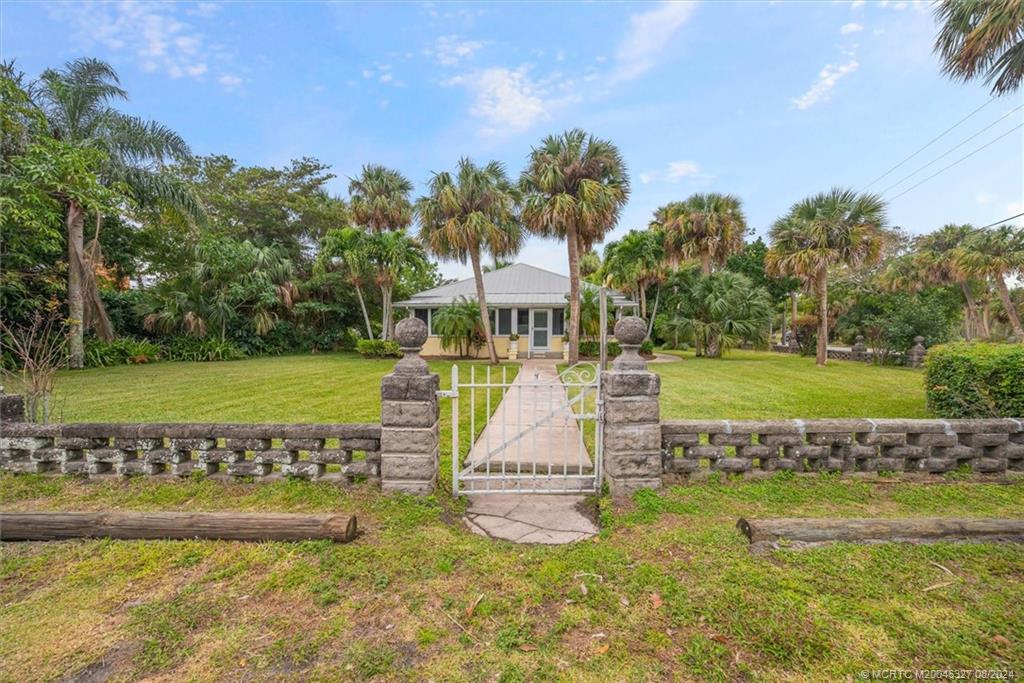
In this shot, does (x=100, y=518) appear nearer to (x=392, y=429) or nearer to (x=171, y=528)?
(x=171, y=528)

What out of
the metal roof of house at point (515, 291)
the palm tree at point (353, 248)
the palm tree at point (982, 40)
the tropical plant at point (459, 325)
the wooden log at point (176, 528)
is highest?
the palm tree at point (982, 40)

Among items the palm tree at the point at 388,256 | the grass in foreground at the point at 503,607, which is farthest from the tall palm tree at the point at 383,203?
the grass in foreground at the point at 503,607

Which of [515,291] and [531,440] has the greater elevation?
[515,291]

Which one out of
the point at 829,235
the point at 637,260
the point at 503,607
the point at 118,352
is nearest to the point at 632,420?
the point at 503,607

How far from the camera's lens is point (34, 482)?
11.9 feet

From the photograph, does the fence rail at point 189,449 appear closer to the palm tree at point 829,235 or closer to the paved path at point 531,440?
the paved path at point 531,440

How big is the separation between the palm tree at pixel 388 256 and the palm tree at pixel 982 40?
14534 millimetres

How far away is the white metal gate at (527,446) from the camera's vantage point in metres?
3.55

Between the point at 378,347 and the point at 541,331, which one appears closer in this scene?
the point at 378,347

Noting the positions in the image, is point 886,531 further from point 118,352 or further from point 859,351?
point 118,352

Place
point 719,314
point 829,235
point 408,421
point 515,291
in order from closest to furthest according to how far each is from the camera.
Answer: point 408,421 → point 829,235 → point 719,314 → point 515,291

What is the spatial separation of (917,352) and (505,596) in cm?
1795

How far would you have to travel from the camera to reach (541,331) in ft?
56.7

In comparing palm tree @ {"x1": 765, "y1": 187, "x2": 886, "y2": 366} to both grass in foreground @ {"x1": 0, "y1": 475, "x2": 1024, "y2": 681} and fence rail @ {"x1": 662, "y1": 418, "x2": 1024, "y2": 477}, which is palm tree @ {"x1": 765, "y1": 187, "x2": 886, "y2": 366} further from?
grass in foreground @ {"x1": 0, "y1": 475, "x2": 1024, "y2": 681}
